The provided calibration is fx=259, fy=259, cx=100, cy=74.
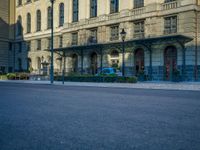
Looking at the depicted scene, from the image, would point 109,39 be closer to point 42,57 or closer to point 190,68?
point 190,68

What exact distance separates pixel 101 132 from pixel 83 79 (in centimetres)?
2396

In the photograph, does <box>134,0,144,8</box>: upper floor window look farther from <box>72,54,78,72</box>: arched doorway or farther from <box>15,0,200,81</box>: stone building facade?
<box>72,54,78,72</box>: arched doorway

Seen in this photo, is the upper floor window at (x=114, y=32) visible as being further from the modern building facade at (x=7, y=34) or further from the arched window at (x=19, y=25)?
the modern building facade at (x=7, y=34)

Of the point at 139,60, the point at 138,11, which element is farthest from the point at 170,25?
the point at 139,60

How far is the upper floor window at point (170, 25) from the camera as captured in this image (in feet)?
97.4

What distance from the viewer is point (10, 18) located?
55.3 m

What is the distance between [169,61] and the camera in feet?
99.0

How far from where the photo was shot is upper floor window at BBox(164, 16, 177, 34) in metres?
29.7

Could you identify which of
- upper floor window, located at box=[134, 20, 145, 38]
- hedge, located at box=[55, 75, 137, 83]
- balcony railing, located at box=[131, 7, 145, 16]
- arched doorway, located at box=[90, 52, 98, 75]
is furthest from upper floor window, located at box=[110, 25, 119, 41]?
hedge, located at box=[55, 75, 137, 83]

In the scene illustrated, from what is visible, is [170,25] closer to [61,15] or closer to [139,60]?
[139,60]

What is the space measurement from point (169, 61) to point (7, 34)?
38.1m

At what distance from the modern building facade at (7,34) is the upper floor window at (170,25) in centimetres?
3616

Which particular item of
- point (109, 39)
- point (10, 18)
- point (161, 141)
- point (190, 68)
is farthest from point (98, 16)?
point (161, 141)

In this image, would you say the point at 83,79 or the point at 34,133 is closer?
the point at 34,133
